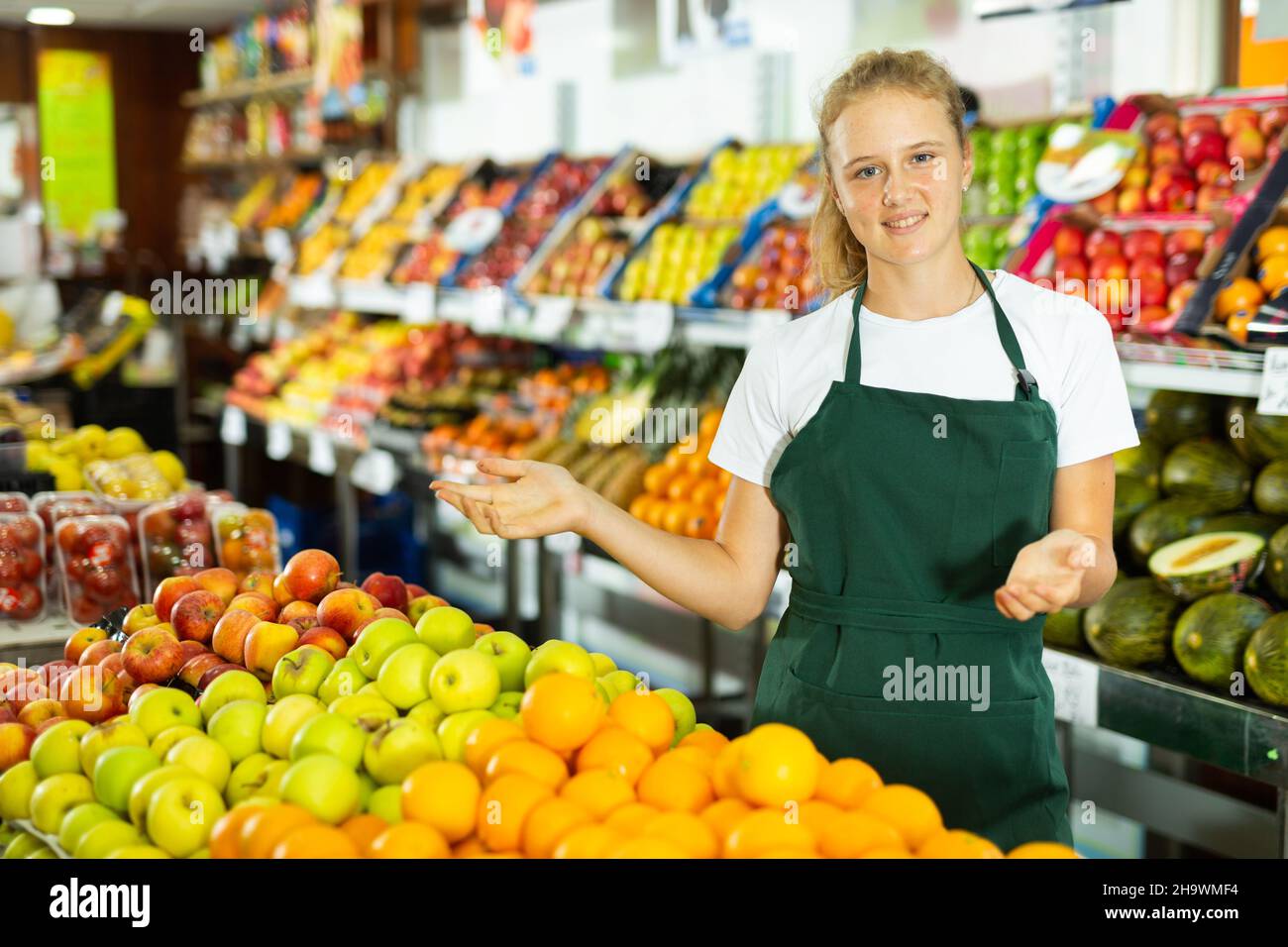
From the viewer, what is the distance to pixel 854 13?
497cm

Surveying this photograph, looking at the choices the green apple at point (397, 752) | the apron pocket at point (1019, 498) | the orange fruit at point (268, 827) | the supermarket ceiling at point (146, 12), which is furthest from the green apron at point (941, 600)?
the supermarket ceiling at point (146, 12)

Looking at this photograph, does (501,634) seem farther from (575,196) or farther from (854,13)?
(575,196)

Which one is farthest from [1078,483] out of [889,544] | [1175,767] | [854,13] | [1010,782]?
[854,13]

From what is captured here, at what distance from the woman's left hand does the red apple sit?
1.21m

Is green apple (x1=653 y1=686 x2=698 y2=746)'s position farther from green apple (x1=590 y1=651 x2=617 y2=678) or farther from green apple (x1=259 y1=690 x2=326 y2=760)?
green apple (x1=259 y1=690 x2=326 y2=760)

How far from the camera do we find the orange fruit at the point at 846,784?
4.79 ft

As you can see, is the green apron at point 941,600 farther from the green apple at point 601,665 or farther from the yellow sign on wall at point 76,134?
the yellow sign on wall at point 76,134

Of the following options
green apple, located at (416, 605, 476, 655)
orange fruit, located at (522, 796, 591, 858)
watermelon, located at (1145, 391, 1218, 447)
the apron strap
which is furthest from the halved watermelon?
orange fruit, located at (522, 796, 591, 858)

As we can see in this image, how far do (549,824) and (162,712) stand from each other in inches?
25.9

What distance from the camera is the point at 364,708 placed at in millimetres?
1656

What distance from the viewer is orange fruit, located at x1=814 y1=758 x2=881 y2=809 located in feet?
4.79

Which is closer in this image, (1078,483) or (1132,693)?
(1078,483)

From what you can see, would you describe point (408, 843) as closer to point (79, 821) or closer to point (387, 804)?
point (387, 804)
